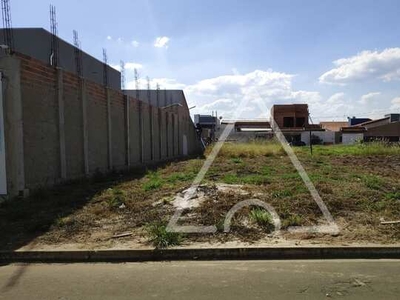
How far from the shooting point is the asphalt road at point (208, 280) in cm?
465

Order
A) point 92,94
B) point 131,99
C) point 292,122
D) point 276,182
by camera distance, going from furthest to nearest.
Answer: point 292,122 → point 131,99 → point 92,94 → point 276,182

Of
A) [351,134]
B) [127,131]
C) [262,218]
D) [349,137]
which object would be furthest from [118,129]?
[351,134]

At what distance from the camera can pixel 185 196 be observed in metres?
10.1

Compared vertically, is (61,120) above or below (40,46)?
below

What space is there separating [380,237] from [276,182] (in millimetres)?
5598

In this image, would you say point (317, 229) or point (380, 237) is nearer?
point (380, 237)

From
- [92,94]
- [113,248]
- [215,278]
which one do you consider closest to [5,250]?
[113,248]

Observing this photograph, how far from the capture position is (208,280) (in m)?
5.15

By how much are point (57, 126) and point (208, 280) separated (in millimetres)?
8747

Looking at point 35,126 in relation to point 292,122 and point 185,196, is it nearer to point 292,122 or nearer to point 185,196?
point 185,196

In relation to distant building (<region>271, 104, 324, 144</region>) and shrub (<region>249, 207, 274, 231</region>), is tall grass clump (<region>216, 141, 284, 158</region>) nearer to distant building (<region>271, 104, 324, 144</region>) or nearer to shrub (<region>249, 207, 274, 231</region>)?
shrub (<region>249, 207, 274, 231</region>)

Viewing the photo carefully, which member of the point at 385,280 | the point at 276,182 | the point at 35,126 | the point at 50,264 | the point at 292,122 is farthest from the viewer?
the point at 292,122

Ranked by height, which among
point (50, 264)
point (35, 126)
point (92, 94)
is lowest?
point (50, 264)

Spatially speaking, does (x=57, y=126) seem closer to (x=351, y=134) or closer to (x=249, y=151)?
(x=249, y=151)
